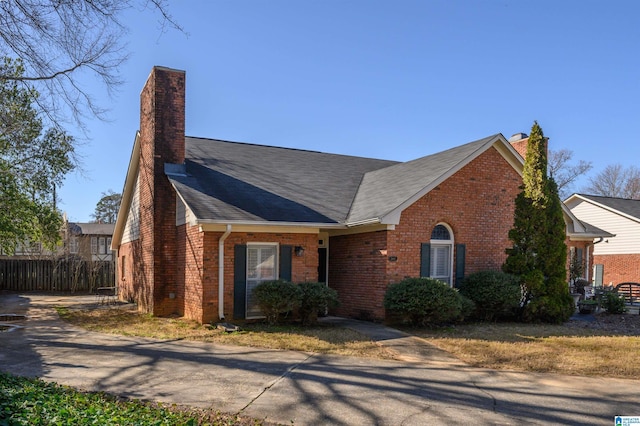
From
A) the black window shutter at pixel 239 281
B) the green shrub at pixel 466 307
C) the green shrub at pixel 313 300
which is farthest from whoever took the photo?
the black window shutter at pixel 239 281

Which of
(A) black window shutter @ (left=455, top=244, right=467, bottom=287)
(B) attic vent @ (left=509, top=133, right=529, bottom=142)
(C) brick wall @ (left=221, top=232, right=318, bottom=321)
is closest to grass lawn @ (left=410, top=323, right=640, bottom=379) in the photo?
(A) black window shutter @ (left=455, top=244, right=467, bottom=287)

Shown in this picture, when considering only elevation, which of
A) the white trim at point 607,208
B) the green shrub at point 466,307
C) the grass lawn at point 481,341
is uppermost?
Result: the white trim at point 607,208

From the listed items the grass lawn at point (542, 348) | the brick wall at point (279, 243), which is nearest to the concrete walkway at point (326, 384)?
the grass lawn at point (542, 348)

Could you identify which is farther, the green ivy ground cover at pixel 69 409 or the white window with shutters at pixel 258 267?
the white window with shutters at pixel 258 267

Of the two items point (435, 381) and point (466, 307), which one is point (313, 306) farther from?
point (435, 381)

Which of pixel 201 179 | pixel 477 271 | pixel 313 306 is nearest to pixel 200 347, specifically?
pixel 313 306

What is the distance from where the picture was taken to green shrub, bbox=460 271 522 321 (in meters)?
12.5

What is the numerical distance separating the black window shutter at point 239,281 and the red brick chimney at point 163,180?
8.31 ft

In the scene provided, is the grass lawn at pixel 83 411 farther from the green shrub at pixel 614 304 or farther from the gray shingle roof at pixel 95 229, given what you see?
the gray shingle roof at pixel 95 229

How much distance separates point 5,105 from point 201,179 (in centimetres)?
772

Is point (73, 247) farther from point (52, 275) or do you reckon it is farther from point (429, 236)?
point (429, 236)

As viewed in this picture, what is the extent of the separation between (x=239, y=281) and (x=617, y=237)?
24454 mm

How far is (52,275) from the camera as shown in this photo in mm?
25734

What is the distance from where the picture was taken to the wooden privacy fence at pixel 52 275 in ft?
82.4
